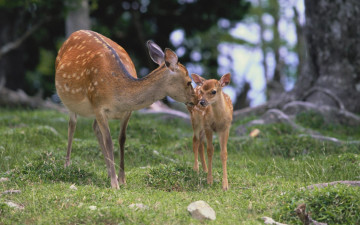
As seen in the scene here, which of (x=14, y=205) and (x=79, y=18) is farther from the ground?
(x=79, y=18)

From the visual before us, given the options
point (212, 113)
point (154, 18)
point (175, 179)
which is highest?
point (154, 18)

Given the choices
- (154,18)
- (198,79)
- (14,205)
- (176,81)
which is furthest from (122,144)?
(154,18)

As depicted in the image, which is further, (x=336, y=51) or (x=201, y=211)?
(x=336, y=51)

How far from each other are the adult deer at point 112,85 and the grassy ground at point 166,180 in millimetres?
639

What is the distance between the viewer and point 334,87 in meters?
12.7

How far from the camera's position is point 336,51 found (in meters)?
12.7

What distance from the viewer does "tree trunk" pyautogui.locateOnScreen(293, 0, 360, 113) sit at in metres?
12.5

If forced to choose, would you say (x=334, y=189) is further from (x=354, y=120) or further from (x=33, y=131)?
(x=354, y=120)

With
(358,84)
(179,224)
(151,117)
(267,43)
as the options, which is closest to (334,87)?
(358,84)

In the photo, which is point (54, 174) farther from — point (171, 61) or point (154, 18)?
point (154, 18)

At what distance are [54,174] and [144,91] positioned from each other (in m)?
1.54

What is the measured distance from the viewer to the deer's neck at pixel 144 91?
648cm

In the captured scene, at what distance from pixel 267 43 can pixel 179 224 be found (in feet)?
95.2

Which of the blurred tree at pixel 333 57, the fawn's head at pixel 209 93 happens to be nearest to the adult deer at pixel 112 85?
the fawn's head at pixel 209 93
